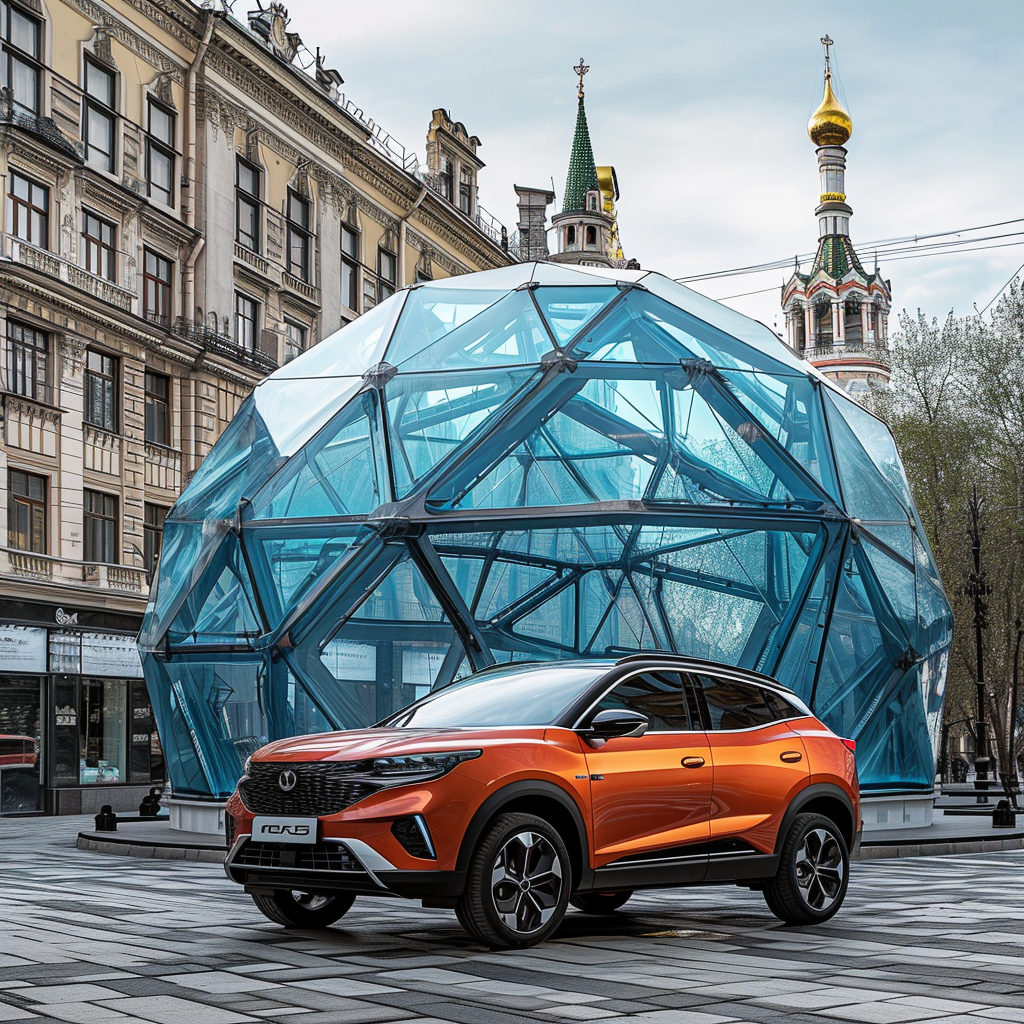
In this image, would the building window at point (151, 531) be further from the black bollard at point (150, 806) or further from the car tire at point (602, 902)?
the car tire at point (602, 902)

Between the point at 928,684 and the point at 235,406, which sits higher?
the point at 235,406

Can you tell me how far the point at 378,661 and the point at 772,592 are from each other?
445 centimetres

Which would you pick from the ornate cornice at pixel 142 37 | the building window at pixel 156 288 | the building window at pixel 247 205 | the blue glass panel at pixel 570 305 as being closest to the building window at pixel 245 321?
the building window at pixel 247 205

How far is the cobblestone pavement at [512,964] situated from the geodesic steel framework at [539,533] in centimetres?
500

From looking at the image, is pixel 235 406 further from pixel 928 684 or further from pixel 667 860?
pixel 667 860

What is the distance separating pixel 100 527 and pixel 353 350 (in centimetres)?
1642

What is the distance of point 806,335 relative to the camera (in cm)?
10875

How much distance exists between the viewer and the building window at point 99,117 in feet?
106

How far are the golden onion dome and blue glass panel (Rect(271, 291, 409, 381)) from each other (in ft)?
306

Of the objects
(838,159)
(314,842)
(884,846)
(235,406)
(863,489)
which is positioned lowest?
(884,846)

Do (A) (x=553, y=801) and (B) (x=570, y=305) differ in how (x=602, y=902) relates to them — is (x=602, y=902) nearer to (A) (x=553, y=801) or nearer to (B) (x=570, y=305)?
(A) (x=553, y=801)

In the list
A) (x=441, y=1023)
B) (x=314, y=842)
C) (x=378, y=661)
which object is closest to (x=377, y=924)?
(x=314, y=842)

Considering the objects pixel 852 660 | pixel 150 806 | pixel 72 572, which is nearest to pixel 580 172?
pixel 72 572

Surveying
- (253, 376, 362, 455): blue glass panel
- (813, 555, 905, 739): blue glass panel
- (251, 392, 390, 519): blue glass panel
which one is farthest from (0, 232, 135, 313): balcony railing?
(813, 555, 905, 739): blue glass panel
